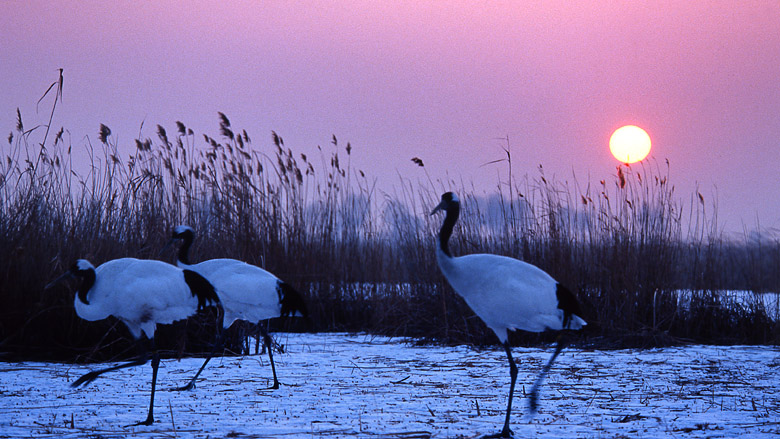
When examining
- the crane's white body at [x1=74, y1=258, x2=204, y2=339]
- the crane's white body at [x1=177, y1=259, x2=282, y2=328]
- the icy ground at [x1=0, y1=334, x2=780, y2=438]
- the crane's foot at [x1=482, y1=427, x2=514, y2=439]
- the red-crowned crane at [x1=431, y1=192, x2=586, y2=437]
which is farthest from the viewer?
the crane's white body at [x1=177, y1=259, x2=282, y2=328]

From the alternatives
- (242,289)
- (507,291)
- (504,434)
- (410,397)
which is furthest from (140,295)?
(504,434)

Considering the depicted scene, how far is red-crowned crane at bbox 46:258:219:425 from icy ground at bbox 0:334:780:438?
0.45 metres

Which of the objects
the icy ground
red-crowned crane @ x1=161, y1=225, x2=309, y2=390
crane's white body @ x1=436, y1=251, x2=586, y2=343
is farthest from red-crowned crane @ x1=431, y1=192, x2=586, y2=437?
red-crowned crane @ x1=161, y1=225, x2=309, y2=390

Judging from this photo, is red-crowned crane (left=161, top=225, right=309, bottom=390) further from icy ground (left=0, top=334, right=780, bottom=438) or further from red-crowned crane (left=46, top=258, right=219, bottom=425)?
red-crowned crane (left=46, top=258, right=219, bottom=425)

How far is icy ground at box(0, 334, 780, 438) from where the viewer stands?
13.0 feet

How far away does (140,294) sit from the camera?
192 inches

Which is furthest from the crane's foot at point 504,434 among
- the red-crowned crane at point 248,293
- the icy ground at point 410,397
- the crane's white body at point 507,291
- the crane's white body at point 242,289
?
the crane's white body at point 242,289

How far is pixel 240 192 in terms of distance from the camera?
9008mm

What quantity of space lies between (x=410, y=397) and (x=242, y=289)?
160 cm

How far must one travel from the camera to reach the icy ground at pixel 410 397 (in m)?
3.95

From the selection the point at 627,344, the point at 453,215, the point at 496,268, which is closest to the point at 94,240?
the point at 453,215

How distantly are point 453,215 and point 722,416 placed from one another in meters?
1.78

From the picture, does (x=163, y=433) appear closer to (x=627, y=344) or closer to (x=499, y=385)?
(x=499, y=385)

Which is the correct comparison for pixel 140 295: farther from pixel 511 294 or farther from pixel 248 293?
pixel 511 294
